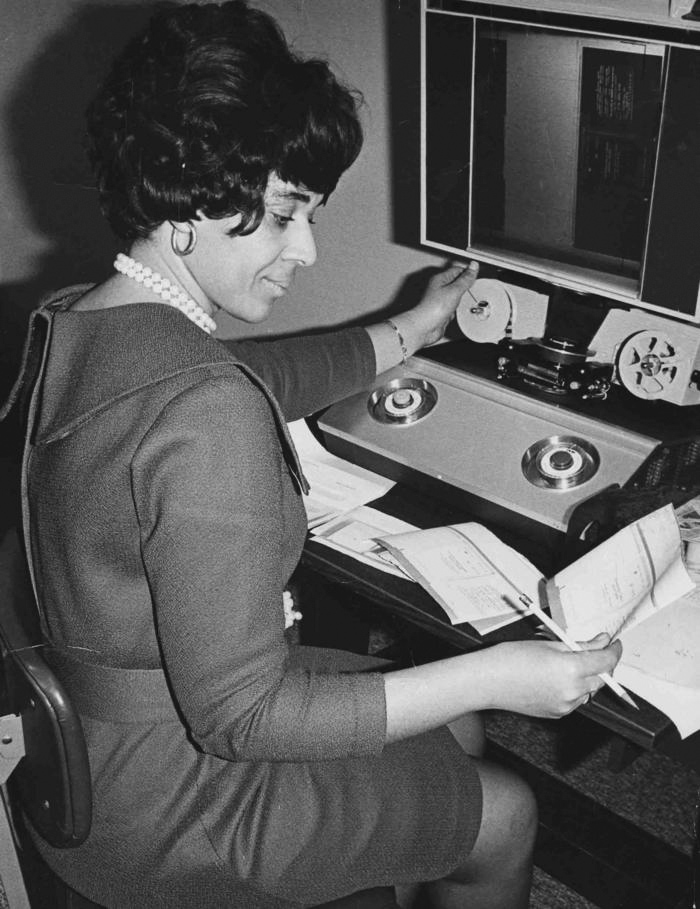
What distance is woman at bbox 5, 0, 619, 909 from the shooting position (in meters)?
1.02

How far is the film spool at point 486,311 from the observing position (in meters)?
1.70

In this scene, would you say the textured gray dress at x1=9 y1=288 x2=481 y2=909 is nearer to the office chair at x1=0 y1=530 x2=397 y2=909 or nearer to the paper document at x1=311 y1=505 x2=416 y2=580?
the office chair at x1=0 y1=530 x2=397 y2=909

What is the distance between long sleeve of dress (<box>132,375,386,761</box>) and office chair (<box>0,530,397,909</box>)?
130 mm

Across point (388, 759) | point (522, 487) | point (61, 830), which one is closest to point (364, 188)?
point (522, 487)

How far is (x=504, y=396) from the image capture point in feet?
5.37

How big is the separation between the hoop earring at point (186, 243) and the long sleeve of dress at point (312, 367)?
445 millimetres

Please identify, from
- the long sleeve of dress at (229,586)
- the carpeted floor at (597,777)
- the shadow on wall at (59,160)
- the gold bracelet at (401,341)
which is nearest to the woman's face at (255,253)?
the long sleeve of dress at (229,586)

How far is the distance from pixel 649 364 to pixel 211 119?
0.75 metres

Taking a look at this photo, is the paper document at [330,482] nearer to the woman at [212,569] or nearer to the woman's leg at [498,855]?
the woman at [212,569]

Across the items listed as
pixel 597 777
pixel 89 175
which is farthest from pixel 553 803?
pixel 89 175

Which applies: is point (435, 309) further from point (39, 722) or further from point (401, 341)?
point (39, 722)

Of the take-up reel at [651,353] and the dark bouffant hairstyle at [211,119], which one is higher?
the dark bouffant hairstyle at [211,119]

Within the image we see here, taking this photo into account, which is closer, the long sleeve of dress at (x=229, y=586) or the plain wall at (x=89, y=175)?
the long sleeve of dress at (x=229, y=586)

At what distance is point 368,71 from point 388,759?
1.52m
